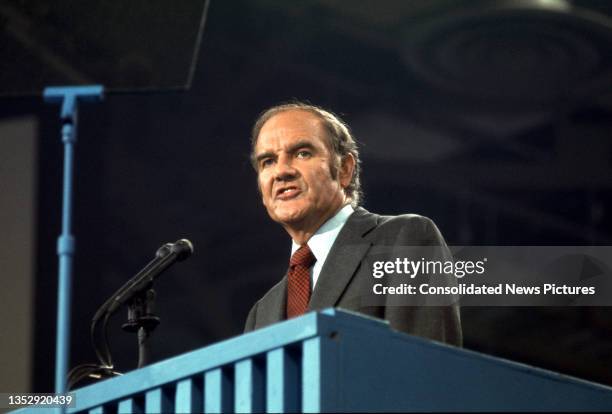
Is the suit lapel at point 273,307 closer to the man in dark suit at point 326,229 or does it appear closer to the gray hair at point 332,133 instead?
the man in dark suit at point 326,229

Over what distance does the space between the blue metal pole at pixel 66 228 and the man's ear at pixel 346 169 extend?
3.53ft

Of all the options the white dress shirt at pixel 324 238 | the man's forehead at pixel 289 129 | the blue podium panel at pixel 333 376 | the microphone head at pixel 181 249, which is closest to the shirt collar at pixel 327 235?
the white dress shirt at pixel 324 238

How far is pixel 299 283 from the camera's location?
93.3 inches

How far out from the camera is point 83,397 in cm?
156

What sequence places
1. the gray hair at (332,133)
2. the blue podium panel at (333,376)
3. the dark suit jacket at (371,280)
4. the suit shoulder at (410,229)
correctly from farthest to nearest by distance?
the gray hair at (332,133), the suit shoulder at (410,229), the dark suit jacket at (371,280), the blue podium panel at (333,376)

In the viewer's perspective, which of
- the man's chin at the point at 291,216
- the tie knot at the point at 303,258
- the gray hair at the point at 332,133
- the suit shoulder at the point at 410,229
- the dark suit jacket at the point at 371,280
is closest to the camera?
the dark suit jacket at the point at 371,280

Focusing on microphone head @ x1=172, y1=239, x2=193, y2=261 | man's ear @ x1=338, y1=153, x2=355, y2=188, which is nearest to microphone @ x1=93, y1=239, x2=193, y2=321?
microphone head @ x1=172, y1=239, x2=193, y2=261

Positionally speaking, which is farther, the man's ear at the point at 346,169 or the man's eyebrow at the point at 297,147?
Result: the man's ear at the point at 346,169

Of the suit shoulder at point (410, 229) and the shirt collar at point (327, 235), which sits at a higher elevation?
the shirt collar at point (327, 235)

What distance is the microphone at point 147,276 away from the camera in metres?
2.12

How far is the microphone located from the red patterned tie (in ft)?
1.01

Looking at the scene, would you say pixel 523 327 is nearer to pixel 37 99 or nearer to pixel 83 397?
pixel 37 99

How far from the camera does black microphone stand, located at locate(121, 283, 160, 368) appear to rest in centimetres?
213

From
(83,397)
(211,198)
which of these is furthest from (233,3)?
(83,397)
